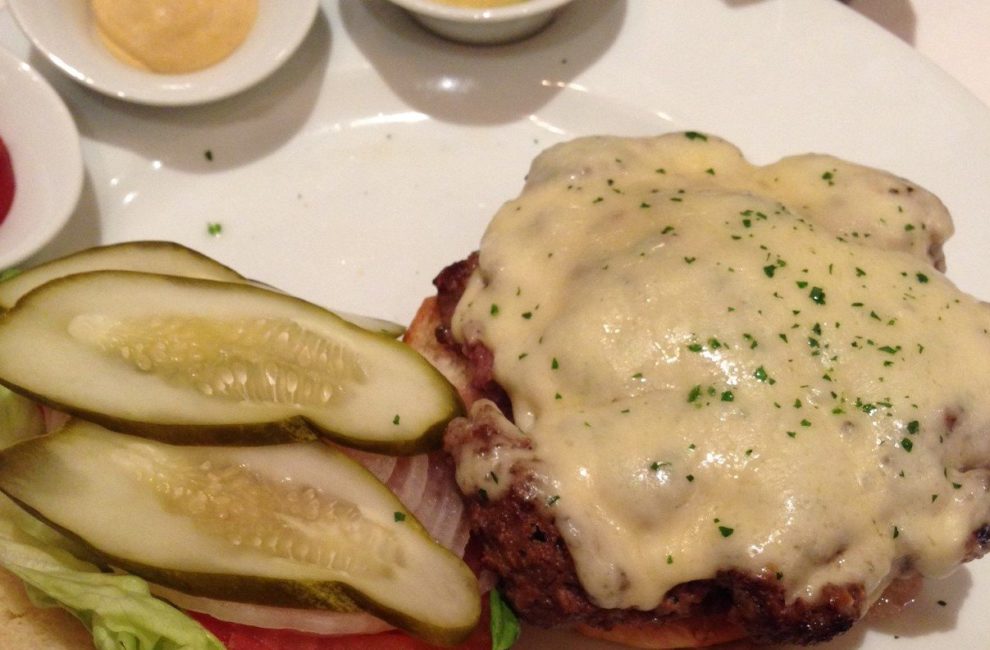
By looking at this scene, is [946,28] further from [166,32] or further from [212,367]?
[212,367]

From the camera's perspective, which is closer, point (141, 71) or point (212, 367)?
A: point (212, 367)

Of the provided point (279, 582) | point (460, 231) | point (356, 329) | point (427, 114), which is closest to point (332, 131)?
point (427, 114)

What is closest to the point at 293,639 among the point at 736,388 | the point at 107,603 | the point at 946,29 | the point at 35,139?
the point at 107,603

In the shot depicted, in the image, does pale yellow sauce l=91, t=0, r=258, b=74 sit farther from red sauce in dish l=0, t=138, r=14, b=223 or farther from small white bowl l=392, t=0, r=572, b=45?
small white bowl l=392, t=0, r=572, b=45

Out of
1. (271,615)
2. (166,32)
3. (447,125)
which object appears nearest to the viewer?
(271,615)

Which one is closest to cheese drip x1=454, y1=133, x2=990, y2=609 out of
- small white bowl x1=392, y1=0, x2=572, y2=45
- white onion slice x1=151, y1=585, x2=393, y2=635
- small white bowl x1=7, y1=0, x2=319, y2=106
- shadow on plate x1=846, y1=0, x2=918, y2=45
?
white onion slice x1=151, y1=585, x2=393, y2=635
